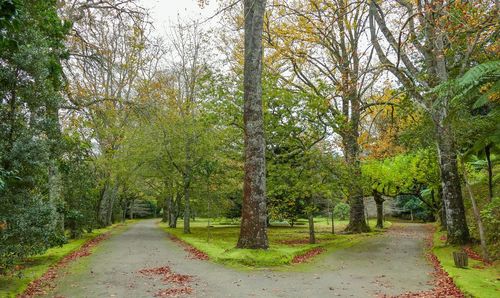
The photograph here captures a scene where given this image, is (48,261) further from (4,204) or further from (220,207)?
(220,207)

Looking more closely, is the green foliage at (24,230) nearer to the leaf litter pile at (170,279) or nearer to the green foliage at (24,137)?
the green foliage at (24,137)

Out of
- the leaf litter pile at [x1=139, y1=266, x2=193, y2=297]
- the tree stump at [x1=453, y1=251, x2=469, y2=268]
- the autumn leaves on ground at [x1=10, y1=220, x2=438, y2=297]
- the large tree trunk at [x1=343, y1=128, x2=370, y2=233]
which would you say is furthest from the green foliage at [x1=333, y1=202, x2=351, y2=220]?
the leaf litter pile at [x1=139, y1=266, x2=193, y2=297]

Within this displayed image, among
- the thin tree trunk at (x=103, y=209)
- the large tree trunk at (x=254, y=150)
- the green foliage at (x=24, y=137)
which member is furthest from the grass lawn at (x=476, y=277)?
the thin tree trunk at (x=103, y=209)

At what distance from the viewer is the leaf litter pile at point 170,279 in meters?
7.74

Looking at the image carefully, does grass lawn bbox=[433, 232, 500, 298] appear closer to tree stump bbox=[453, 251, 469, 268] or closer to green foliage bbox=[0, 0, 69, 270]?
tree stump bbox=[453, 251, 469, 268]

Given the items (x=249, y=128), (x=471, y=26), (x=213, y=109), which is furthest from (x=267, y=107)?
(x=471, y=26)

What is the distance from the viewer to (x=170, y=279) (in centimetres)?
923

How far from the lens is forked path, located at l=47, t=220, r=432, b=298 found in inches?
313

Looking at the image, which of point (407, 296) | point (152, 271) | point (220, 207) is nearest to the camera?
point (407, 296)

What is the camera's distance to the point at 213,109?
18.0 metres

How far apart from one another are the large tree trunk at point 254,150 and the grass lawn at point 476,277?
5237 mm

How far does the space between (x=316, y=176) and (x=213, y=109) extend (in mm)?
5717

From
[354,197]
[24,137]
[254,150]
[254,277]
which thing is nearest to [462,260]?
[254,277]

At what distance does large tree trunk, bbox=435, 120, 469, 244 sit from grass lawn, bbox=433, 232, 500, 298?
2298 mm
